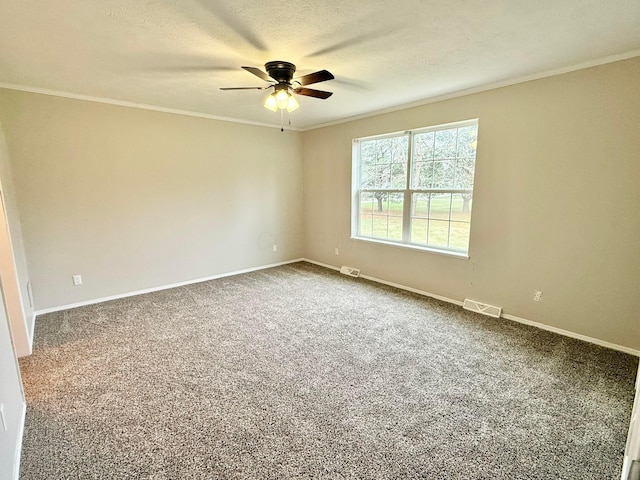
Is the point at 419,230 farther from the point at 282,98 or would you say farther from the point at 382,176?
the point at 282,98

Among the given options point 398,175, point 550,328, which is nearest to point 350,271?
point 398,175

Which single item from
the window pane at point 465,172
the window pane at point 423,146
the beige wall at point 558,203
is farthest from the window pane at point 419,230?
the window pane at point 423,146

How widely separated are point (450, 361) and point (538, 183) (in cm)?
195

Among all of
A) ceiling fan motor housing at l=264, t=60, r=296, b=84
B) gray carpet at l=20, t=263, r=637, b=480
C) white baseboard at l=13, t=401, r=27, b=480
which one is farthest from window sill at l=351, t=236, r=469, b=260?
white baseboard at l=13, t=401, r=27, b=480

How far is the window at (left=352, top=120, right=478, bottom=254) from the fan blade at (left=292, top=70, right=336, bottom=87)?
2.05 meters

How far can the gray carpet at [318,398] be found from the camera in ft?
5.14

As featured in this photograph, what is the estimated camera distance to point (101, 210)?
3.70 metres

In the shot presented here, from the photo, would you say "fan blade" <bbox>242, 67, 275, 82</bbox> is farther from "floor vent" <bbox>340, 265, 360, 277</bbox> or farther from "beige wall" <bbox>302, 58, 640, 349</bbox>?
"floor vent" <bbox>340, 265, 360, 277</bbox>

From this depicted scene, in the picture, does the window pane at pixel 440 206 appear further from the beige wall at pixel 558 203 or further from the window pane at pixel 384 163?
the window pane at pixel 384 163

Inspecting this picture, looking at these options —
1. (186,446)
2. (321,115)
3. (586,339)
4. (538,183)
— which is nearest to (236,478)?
(186,446)

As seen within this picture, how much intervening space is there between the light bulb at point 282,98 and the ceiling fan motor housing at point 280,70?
3.4 inches

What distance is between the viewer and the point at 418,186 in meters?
4.02

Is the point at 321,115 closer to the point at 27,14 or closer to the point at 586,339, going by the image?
the point at 27,14

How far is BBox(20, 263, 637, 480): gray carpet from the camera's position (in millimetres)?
1567
